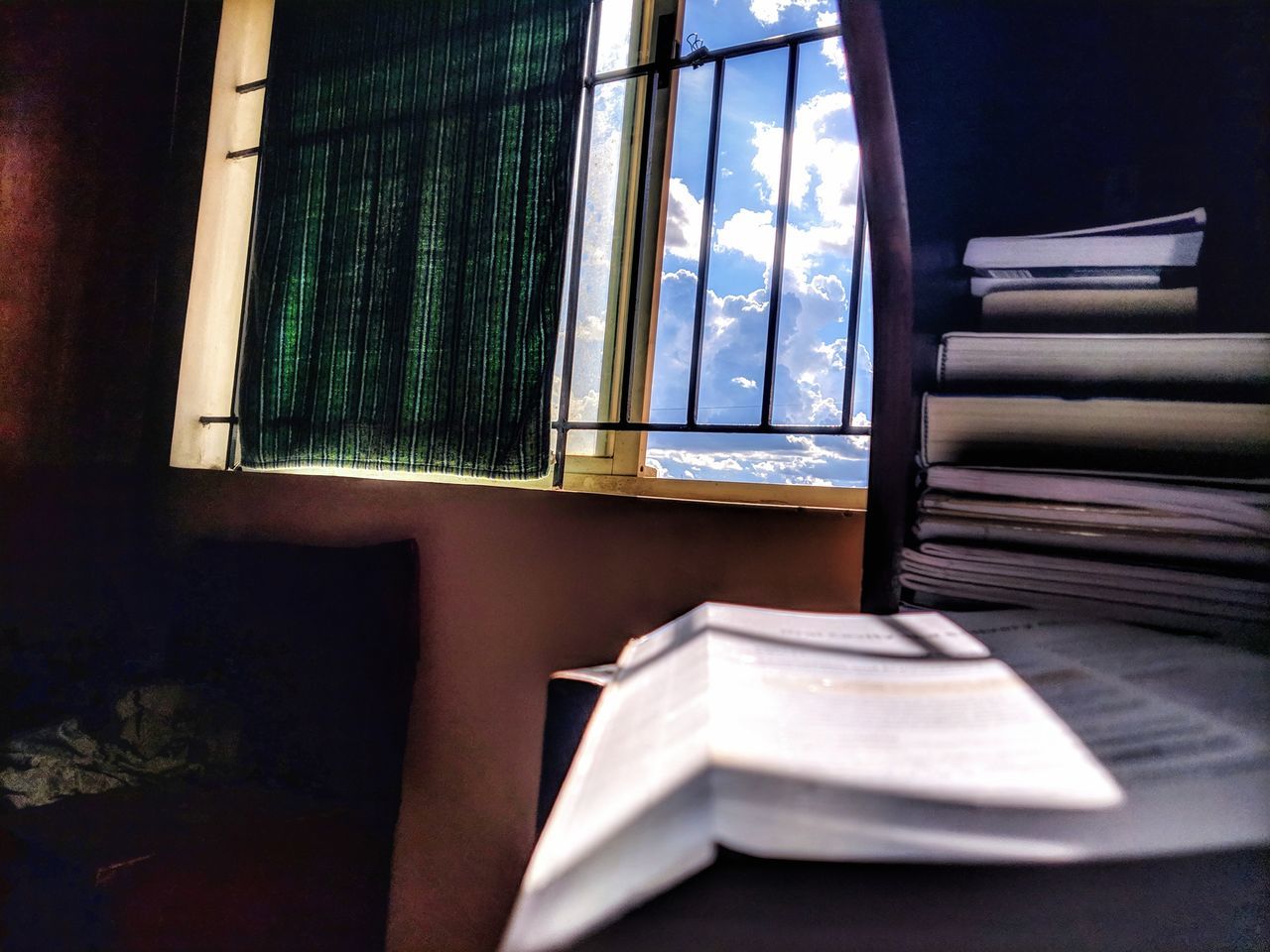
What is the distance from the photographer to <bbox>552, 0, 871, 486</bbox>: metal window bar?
111 cm

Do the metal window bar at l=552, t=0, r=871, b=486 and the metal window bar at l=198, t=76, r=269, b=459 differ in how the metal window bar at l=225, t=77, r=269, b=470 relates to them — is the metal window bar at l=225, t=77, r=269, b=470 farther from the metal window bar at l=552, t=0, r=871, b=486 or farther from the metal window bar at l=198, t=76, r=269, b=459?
the metal window bar at l=552, t=0, r=871, b=486

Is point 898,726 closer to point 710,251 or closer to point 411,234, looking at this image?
point 710,251

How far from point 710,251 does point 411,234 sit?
670 millimetres

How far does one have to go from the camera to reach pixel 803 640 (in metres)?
0.35

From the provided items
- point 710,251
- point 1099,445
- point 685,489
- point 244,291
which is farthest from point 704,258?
point 244,291

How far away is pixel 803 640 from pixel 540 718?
91cm

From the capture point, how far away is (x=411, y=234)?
4.92ft

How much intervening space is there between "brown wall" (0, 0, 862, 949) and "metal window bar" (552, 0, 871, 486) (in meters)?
0.19

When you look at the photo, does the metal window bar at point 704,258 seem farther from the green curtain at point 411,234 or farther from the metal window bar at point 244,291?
the metal window bar at point 244,291

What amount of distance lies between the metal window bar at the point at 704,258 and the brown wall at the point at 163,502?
194 mm

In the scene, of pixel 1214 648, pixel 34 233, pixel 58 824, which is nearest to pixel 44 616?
pixel 58 824

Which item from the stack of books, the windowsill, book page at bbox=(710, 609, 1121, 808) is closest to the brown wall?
the windowsill

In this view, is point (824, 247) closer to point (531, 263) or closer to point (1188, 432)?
point (531, 263)

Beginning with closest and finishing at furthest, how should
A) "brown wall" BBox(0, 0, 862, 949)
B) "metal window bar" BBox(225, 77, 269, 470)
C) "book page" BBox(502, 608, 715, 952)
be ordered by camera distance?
1. "book page" BBox(502, 608, 715, 952)
2. "brown wall" BBox(0, 0, 862, 949)
3. "metal window bar" BBox(225, 77, 269, 470)
